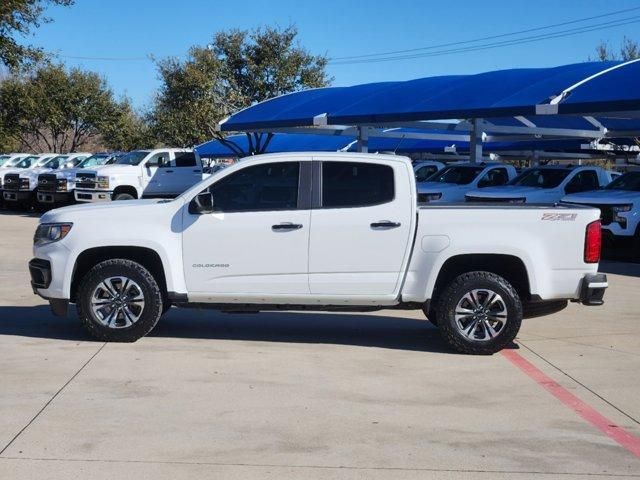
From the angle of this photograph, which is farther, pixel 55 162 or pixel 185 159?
pixel 55 162

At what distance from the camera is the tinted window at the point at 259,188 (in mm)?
8516

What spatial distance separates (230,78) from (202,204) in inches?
1581

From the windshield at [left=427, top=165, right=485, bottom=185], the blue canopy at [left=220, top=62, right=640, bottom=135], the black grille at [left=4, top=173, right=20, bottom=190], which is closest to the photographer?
the blue canopy at [left=220, top=62, right=640, bottom=135]

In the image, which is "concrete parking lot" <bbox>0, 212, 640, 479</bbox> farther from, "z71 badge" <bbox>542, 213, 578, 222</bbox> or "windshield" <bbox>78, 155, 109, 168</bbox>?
"windshield" <bbox>78, 155, 109, 168</bbox>

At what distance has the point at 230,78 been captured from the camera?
156 feet

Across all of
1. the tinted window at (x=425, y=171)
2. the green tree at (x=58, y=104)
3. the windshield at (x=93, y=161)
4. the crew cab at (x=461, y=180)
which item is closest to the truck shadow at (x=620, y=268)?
the crew cab at (x=461, y=180)

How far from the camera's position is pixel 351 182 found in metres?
8.55

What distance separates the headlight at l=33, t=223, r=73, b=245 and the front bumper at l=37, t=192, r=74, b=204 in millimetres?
18832

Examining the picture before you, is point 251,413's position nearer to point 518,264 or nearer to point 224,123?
point 518,264

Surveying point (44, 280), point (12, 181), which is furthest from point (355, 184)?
point (12, 181)

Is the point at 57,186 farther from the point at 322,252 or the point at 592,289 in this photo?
the point at 592,289

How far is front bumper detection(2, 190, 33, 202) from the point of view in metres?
29.0

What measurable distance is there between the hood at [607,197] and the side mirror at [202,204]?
37.4ft

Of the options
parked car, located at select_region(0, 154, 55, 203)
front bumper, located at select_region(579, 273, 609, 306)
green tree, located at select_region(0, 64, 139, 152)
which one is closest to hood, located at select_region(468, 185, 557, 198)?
front bumper, located at select_region(579, 273, 609, 306)
